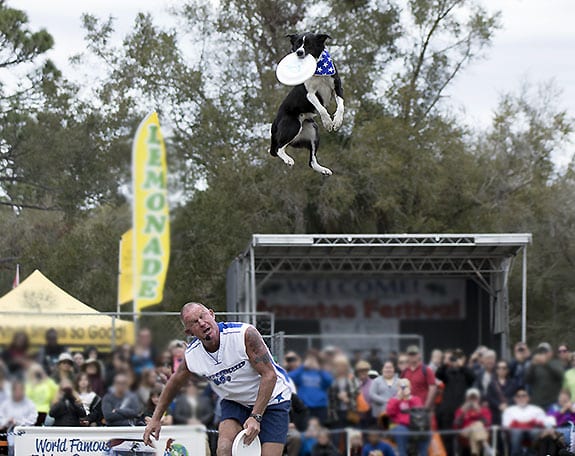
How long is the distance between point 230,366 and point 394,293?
17626 mm

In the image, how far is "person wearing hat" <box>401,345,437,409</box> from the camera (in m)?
11.9

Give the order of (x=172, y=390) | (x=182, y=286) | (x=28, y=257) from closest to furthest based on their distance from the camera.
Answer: (x=172, y=390), (x=182, y=286), (x=28, y=257)

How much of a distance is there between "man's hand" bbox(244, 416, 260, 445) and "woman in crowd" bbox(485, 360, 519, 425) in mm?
4394

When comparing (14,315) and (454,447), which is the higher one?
(14,315)

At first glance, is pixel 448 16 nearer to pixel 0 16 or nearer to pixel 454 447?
pixel 0 16

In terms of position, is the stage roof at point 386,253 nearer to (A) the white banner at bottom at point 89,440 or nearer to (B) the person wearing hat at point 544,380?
(B) the person wearing hat at point 544,380

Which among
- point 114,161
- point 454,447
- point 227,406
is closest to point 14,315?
point 454,447

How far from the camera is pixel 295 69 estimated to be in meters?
6.73

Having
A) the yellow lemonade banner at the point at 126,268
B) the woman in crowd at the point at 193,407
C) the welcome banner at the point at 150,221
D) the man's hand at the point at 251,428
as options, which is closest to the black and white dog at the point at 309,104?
the man's hand at the point at 251,428

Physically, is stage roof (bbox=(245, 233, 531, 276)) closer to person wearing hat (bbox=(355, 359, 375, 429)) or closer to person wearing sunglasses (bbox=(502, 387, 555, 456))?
person wearing hat (bbox=(355, 359, 375, 429))

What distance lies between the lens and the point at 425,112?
102 ft

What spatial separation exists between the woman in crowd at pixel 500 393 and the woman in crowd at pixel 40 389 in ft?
13.5

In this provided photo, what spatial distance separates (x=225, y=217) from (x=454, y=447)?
53.1ft

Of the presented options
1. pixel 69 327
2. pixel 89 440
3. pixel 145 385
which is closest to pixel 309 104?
pixel 89 440
